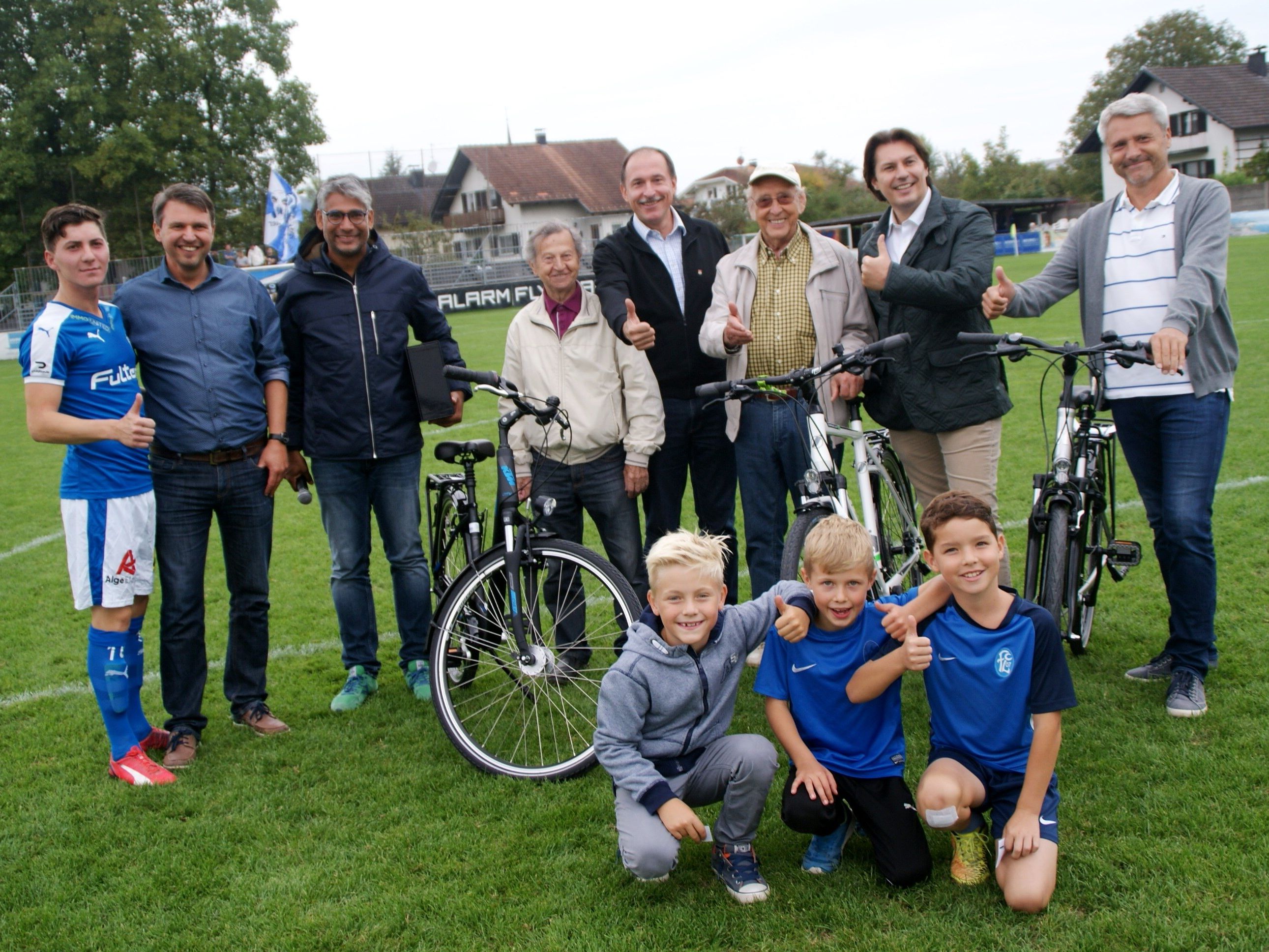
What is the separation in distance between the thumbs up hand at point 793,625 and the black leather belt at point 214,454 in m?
2.33

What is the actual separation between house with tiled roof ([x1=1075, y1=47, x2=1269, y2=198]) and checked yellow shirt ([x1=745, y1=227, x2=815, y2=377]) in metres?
56.1

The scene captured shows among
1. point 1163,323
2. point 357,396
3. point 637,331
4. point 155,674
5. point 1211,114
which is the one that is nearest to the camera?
point 1163,323

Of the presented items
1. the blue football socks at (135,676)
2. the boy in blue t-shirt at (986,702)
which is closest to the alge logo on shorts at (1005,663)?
the boy in blue t-shirt at (986,702)

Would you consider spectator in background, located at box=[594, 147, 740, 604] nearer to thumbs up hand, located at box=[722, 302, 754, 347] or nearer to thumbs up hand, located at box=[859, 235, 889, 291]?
thumbs up hand, located at box=[722, 302, 754, 347]

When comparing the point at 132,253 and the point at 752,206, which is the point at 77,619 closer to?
the point at 752,206

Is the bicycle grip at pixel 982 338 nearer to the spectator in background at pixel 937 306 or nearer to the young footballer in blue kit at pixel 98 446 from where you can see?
the spectator in background at pixel 937 306

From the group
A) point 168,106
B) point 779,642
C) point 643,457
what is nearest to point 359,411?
point 643,457

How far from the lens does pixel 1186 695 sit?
12.5ft

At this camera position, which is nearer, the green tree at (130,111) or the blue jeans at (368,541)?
the blue jeans at (368,541)

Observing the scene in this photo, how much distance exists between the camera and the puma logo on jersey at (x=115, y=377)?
148 inches

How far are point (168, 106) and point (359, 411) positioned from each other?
43104 millimetres

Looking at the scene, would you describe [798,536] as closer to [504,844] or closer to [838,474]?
[838,474]

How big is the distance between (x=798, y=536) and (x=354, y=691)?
2094 mm

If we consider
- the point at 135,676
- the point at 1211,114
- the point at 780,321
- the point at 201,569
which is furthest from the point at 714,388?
the point at 1211,114
